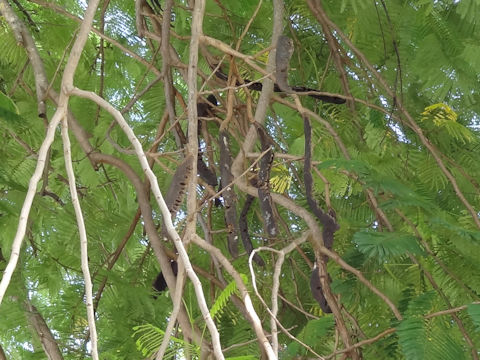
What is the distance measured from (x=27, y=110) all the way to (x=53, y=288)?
27.1 inches

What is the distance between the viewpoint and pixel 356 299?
225cm

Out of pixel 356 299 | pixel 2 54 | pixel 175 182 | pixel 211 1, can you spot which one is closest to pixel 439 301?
pixel 356 299

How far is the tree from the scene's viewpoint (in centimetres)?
188

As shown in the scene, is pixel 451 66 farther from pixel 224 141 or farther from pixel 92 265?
pixel 92 265

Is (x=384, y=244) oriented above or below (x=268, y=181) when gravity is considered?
below

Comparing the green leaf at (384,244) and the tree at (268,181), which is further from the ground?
the tree at (268,181)

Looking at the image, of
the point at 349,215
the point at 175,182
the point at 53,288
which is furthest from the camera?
the point at 53,288

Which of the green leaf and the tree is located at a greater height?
the tree

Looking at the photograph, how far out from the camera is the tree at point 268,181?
188cm

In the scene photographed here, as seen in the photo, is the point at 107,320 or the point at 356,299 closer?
the point at 356,299

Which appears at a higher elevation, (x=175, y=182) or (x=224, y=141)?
(x=224, y=141)

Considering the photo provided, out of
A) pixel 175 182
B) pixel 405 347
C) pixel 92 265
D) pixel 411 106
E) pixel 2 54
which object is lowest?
pixel 405 347

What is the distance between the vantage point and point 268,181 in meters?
1.82

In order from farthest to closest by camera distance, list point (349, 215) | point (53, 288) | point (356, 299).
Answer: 1. point (53, 288)
2. point (349, 215)
3. point (356, 299)
